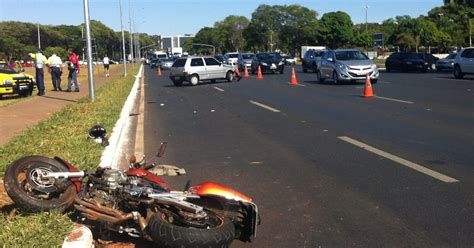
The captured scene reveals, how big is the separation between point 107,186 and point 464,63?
2519cm

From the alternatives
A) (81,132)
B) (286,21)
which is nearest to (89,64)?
(81,132)

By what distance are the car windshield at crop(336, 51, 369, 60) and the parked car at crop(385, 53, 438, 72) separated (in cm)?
1468

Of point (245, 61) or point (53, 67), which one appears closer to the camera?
point (53, 67)

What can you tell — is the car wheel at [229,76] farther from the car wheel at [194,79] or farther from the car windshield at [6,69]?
the car windshield at [6,69]

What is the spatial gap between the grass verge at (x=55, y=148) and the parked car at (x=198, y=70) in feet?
37.9

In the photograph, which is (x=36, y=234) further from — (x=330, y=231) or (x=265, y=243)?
(x=330, y=231)

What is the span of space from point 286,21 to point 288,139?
12412 cm

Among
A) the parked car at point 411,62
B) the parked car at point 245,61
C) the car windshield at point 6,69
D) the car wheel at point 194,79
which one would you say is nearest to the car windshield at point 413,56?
the parked car at point 411,62

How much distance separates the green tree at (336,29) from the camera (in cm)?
11038

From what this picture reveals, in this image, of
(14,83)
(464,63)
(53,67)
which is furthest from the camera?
(464,63)

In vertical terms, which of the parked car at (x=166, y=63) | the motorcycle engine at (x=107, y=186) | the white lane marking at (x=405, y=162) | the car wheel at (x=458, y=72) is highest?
the parked car at (x=166, y=63)

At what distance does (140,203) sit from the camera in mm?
4273

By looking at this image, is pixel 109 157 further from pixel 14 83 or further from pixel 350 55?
pixel 350 55

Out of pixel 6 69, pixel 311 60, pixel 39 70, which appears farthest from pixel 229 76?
pixel 311 60
